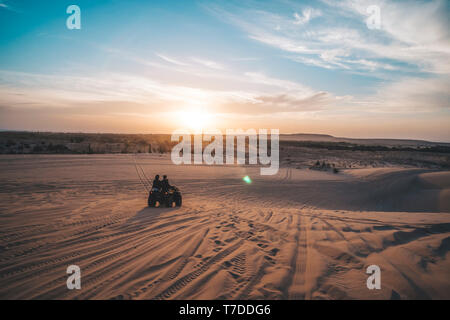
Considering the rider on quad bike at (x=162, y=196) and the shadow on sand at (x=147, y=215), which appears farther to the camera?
the rider on quad bike at (x=162, y=196)

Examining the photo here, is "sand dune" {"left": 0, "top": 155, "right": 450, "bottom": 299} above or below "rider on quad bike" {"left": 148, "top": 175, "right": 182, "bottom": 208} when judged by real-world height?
below

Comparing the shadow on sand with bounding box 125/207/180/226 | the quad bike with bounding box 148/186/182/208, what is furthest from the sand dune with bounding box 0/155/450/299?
the quad bike with bounding box 148/186/182/208

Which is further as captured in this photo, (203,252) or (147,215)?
(147,215)

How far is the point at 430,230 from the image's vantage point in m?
4.85

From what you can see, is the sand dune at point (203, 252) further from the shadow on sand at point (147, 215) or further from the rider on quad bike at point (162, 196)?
the rider on quad bike at point (162, 196)

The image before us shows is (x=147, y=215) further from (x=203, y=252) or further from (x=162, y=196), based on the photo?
(x=203, y=252)

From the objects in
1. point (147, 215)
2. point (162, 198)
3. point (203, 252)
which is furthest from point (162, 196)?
point (203, 252)

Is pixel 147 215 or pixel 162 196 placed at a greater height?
pixel 162 196

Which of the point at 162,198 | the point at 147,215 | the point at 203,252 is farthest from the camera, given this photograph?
the point at 162,198

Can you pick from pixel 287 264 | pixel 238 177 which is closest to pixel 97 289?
pixel 287 264

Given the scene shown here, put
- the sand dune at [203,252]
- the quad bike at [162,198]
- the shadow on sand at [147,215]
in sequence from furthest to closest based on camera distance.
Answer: the quad bike at [162,198] → the shadow on sand at [147,215] → the sand dune at [203,252]

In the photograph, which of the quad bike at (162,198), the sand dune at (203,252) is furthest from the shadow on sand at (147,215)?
the quad bike at (162,198)

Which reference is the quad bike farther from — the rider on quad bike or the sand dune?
the sand dune
